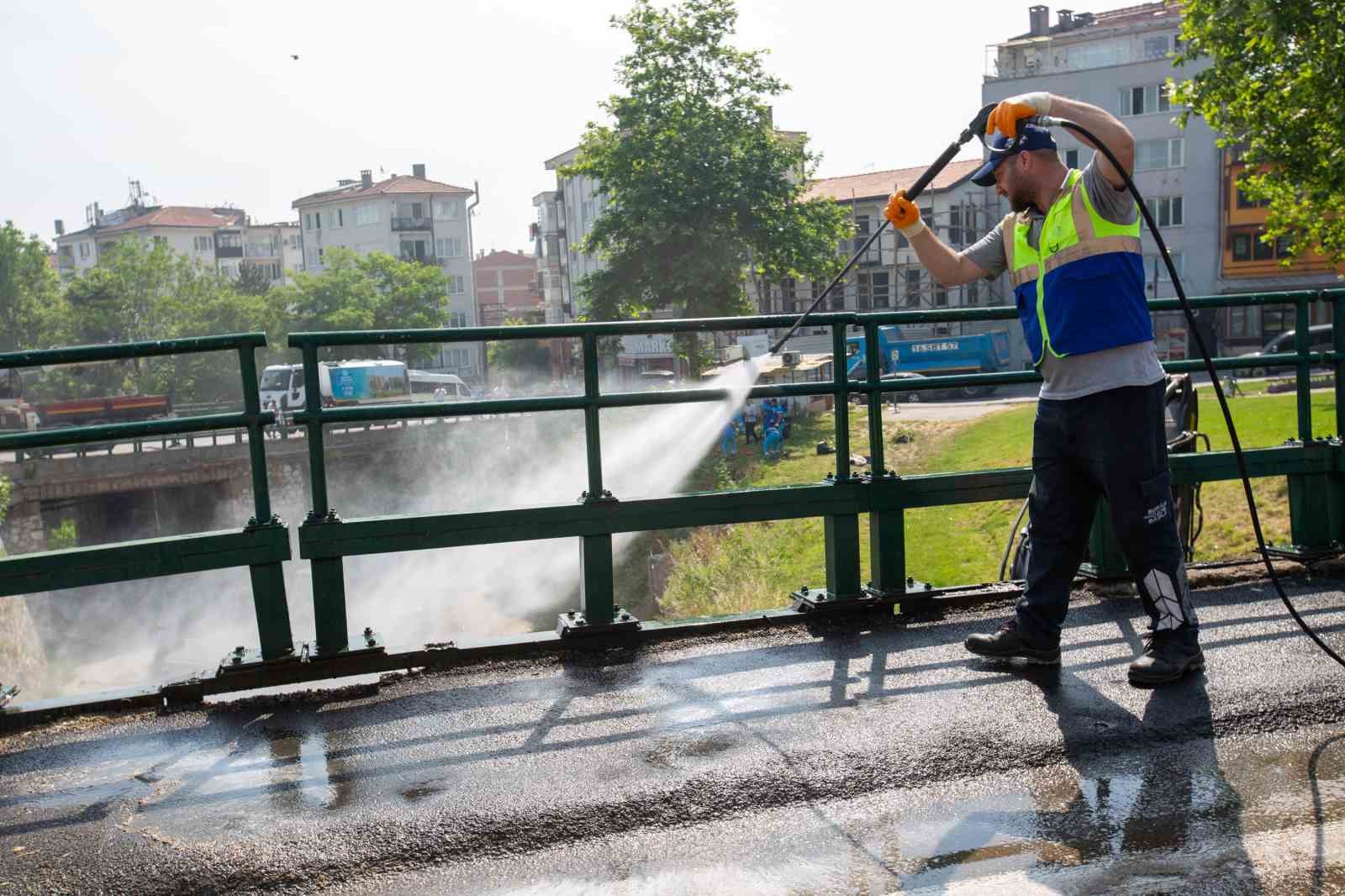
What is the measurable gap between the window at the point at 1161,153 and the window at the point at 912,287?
14.0 m

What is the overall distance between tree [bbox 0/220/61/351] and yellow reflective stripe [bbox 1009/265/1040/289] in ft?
280

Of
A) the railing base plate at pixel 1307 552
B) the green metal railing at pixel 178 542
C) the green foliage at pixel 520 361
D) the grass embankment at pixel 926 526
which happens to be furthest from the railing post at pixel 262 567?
the green foliage at pixel 520 361

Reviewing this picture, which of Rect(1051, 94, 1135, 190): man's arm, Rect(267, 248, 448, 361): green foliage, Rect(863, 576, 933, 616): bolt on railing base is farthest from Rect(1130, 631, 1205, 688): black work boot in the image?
Rect(267, 248, 448, 361): green foliage

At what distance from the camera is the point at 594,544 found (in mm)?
5895

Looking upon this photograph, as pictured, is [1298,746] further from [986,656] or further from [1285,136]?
[1285,136]

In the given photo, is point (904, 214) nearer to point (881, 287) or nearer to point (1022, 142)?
point (1022, 142)

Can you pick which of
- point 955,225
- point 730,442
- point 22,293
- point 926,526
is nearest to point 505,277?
point 22,293

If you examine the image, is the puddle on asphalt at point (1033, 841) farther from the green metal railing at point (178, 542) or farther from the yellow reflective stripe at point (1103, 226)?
the green metal railing at point (178, 542)

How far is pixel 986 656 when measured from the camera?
17.0 ft

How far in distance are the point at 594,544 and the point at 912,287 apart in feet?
224

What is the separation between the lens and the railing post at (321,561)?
5469 mm

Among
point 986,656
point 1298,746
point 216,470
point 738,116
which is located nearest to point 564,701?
point 986,656

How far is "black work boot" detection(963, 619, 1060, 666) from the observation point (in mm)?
5051

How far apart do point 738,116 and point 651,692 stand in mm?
41257
